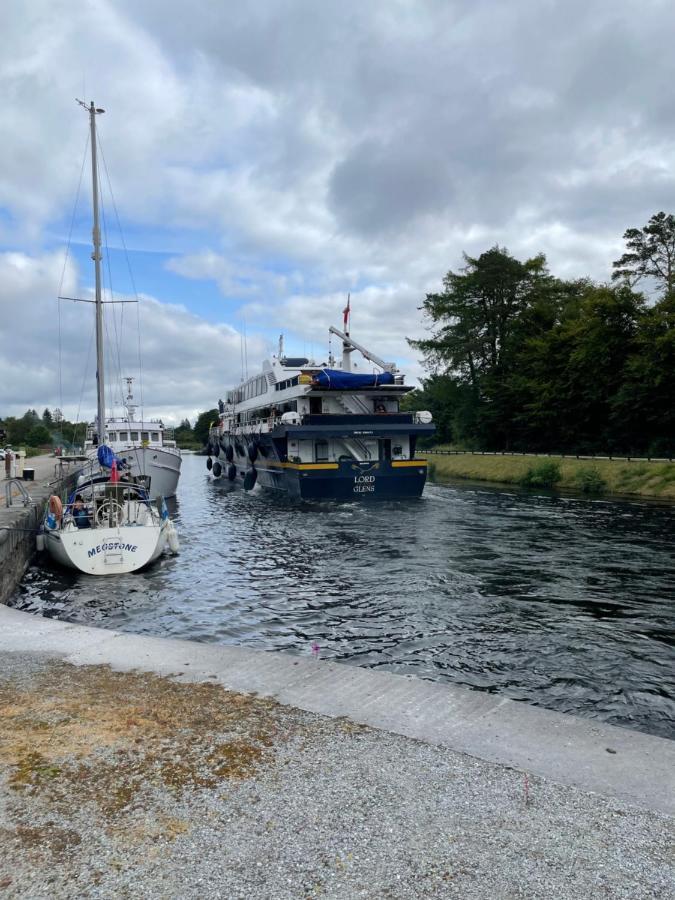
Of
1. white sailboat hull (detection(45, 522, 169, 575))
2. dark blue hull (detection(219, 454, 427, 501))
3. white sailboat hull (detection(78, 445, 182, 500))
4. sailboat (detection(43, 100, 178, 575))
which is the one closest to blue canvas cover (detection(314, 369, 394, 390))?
dark blue hull (detection(219, 454, 427, 501))

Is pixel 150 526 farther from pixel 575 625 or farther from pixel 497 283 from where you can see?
pixel 497 283

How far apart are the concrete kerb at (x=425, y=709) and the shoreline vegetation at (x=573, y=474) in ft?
89.3

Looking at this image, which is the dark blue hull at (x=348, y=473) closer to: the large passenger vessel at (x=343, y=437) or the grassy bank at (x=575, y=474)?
the large passenger vessel at (x=343, y=437)

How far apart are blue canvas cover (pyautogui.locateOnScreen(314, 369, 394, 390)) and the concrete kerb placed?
23165mm

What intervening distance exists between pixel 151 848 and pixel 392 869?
1.33 meters

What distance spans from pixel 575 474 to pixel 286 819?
34900mm

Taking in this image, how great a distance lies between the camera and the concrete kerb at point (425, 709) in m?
4.69

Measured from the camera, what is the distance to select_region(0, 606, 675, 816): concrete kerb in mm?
4691

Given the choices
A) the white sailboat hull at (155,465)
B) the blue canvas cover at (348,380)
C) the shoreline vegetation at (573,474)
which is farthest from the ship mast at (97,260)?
the shoreline vegetation at (573,474)

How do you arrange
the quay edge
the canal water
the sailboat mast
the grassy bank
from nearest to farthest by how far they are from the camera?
the canal water < the quay edge < the sailboat mast < the grassy bank

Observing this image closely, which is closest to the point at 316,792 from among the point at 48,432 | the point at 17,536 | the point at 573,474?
the point at 17,536

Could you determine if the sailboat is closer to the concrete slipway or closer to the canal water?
the canal water

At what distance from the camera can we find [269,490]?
3562 cm

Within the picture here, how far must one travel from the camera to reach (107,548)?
1555 cm
